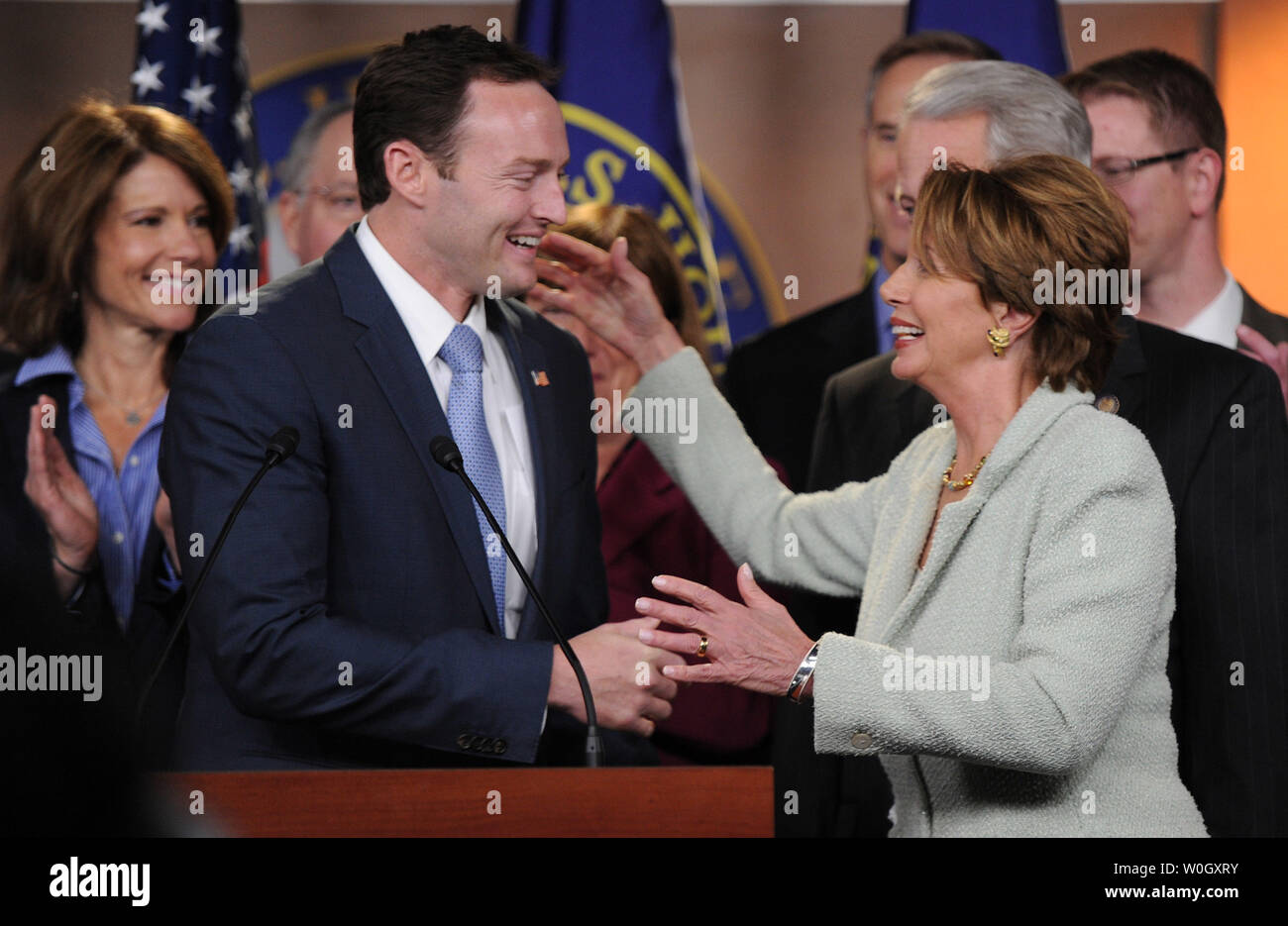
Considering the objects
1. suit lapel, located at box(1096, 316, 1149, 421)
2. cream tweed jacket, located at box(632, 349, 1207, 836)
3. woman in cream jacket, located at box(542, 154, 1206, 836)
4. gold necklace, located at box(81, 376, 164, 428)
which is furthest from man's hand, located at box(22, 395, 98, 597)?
suit lapel, located at box(1096, 316, 1149, 421)

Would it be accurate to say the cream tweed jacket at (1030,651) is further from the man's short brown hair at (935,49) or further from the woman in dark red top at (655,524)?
the man's short brown hair at (935,49)

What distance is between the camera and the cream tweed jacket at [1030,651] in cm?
199

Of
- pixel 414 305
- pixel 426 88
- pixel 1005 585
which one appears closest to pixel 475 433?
pixel 414 305

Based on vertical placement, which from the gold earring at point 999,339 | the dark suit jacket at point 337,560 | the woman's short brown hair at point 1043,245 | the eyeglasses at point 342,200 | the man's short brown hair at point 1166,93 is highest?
the eyeglasses at point 342,200

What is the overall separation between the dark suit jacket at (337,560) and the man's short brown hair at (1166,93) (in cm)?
174

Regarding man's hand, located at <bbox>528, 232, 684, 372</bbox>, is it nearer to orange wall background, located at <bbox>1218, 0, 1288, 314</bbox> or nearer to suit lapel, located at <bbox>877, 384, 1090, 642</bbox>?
suit lapel, located at <bbox>877, 384, 1090, 642</bbox>

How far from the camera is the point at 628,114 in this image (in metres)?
4.69

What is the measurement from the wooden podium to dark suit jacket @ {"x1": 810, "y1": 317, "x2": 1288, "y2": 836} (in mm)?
1044

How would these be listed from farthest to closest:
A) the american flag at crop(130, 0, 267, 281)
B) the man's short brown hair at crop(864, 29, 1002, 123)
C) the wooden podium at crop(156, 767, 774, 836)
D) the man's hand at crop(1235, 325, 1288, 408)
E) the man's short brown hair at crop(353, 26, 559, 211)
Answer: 1. the american flag at crop(130, 0, 267, 281)
2. the man's short brown hair at crop(864, 29, 1002, 123)
3. the man's hand at crop(1235, 325, 1288, 408)
4. the man's short brown hair at crop(353, 26, 559, 211)
5. the wooden podium at crop(156, 767, 774, 836)

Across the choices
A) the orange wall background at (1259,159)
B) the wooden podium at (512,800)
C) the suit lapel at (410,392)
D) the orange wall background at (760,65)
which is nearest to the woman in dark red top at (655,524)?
the suit lapel at (410,392)

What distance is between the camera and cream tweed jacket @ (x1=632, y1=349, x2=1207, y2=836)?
1987 millimetres

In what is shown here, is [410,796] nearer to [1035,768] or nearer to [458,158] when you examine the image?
[1035,768]

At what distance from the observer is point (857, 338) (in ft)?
13.1
